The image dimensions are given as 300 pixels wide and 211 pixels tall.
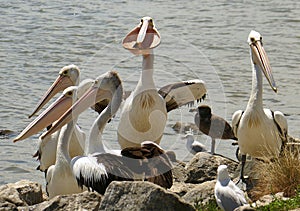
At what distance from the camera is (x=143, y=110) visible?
7.77m

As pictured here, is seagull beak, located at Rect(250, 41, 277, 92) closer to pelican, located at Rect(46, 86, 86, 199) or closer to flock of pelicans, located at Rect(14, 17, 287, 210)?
flock of pelicans, located at Rect(14, 17, 287, 210)

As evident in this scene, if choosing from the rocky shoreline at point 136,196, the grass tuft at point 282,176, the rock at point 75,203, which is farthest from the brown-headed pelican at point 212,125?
the rock at point 75,203

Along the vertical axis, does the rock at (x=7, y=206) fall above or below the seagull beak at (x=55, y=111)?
below

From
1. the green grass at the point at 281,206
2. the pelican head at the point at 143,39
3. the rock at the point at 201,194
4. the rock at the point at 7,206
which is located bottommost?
the rock at the point at 201,194

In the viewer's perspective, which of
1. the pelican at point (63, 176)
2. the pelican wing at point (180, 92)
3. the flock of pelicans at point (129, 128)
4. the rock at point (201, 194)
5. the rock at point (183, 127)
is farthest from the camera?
the rock at point (183, 127)

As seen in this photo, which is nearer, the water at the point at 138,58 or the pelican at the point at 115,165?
the pelican at the point at 115,165

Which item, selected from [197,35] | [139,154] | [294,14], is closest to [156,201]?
[139,154]

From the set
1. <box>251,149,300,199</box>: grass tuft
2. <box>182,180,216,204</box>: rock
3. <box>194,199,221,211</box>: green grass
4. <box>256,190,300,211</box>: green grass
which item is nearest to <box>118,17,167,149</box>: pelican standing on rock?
<box>251,149,300,199</box>: grass tuft

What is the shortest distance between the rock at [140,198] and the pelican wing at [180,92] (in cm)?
329

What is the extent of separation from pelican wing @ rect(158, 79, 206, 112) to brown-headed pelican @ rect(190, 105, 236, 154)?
0.77 m

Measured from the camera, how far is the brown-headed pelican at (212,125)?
928 centimetres

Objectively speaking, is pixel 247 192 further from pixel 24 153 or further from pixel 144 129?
pixel 24 153

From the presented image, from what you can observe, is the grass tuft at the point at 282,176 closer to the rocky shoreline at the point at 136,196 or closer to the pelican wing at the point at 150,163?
the rocky shoreline at the point at 136,196

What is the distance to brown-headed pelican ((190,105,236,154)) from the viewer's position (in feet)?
30.5
